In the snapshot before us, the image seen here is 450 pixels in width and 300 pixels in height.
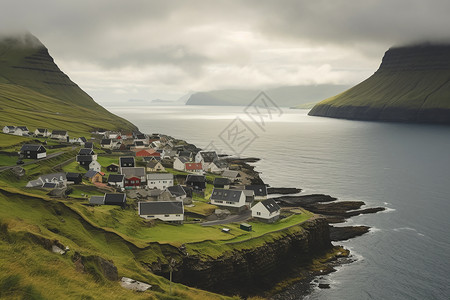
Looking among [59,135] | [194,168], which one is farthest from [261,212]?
[59,135]

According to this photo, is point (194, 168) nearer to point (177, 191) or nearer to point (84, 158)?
point (84, 158)

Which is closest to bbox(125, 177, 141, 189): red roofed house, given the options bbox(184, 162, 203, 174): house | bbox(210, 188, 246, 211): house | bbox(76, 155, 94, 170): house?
bbox(76, 155, 94, 170): house

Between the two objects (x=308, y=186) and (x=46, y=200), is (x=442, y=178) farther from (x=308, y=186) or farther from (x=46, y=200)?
(x=46, y=200)

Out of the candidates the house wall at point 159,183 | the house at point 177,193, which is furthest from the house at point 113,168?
the house at point 177,193

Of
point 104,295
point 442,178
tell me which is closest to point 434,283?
point 104,295

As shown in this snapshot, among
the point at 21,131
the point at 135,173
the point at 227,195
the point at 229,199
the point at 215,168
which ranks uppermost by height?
the point at 21,131

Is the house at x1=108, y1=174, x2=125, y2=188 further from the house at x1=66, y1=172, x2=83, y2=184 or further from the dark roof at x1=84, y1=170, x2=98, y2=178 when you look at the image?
the house at x1=66, y1=172, x2=83, y2=184
